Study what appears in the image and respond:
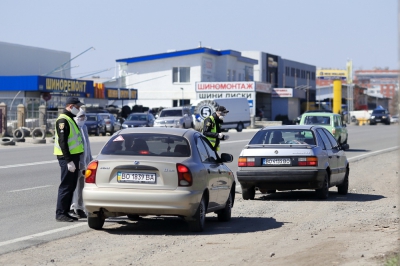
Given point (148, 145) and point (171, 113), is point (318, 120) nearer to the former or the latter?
point (171, 113)

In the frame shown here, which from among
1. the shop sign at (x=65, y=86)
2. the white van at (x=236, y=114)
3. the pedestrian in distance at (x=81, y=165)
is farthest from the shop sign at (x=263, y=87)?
the pedestrian in distance at (x=81, y=165)

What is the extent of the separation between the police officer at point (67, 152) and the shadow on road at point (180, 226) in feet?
2.28

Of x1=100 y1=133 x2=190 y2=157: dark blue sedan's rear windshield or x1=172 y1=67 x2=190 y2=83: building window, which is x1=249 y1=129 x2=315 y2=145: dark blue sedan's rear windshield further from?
x1=172 y1=67 x2=190 y2=83: building window

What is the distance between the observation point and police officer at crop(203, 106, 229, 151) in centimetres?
1571

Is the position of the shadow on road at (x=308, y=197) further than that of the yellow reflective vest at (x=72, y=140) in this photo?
Yes

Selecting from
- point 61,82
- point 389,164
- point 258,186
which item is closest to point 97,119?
point 61,82

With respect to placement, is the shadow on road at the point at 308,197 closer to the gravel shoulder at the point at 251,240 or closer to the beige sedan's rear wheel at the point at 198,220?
the gravel shoulder at the point at 251,240

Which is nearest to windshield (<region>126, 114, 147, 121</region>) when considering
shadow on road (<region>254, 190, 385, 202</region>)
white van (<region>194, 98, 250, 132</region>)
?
white van (<region>194, 98, 250, 132</region>)

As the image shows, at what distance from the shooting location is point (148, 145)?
10.7 m

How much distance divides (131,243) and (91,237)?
0.80 metres

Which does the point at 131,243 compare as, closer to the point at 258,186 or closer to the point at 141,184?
the point at 141,184

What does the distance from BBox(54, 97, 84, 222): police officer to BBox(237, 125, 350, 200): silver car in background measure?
4209mm

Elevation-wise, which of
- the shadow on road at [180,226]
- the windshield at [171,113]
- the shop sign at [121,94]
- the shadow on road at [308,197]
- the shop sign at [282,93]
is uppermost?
the shop sign at [282,93]

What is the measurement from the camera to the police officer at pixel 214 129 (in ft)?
51.5
